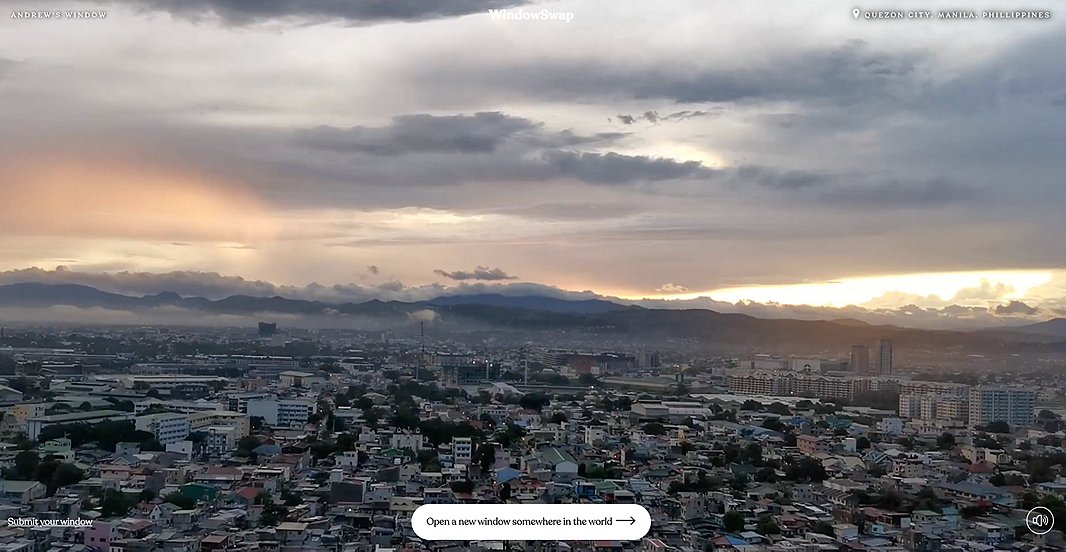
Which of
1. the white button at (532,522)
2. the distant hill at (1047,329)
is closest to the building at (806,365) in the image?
the distant hill at (1047,329)

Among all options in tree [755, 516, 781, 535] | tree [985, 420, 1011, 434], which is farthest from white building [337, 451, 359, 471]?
→ tree [985, 420, 1011, 434]

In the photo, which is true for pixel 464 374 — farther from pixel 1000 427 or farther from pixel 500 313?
pixel 1000 427

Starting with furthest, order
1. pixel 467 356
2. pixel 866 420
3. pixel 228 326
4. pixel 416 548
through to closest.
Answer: pixel 866 420
pixel 467 356
pixel 228 326
pixel 416 548

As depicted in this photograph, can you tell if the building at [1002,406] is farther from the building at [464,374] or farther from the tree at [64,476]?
the tree at [64,476]

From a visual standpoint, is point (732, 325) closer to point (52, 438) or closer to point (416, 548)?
point (416, 548)

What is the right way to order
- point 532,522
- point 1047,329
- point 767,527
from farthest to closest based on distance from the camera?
point 1047,329 < point 767,527 < point 532,522

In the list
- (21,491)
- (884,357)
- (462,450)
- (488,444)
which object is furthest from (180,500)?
(884,357)

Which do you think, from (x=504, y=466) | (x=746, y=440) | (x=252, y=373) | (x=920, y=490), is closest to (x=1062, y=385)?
(x=920, y=490)

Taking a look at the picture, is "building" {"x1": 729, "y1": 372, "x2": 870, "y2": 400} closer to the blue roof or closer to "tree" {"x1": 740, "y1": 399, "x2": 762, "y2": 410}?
"tree" {"x1": 740, "y1": 399, "x2": 762, "y2": 410}
